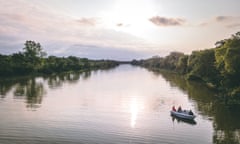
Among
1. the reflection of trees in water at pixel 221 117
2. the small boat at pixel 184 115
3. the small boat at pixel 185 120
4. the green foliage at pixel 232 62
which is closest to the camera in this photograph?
the reflection of trees in water at pixel 221 117

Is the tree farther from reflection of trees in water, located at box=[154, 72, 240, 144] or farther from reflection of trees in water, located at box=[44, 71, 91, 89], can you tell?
reflection of trees in water, located at box=[154, 72, 240, 144]

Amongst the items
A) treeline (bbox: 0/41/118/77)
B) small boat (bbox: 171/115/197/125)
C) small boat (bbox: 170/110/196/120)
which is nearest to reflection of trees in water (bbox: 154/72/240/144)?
small boat (bbox: 171/115/197/125)

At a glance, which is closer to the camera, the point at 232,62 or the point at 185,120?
the point at 185,120

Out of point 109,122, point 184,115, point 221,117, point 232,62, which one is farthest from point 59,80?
point 221,117

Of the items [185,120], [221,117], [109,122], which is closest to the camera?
[109,122]

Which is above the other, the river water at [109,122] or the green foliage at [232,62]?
the green foliage at [232,62]

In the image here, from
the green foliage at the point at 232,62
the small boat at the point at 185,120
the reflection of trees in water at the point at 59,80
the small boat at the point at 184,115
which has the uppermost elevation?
the green foliage at the point at 232,62

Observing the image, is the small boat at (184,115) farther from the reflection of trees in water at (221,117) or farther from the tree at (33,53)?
the tree at (33,53)

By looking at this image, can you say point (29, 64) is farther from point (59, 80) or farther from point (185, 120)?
point (185, 120)

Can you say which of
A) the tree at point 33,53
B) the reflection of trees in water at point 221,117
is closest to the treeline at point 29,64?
the tree at point 33,53

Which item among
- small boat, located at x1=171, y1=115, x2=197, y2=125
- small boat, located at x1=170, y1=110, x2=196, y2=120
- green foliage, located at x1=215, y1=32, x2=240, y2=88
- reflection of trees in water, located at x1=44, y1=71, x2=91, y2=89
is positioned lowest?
small boat, located at x1=171, y1=115, x2=197, y2=125

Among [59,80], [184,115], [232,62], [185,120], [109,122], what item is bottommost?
[185,120]

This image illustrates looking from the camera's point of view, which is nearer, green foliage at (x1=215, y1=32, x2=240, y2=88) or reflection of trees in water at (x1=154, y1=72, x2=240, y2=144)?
reflection of trees in water at (x1=154, y1=72, x2=240, y2=144)
